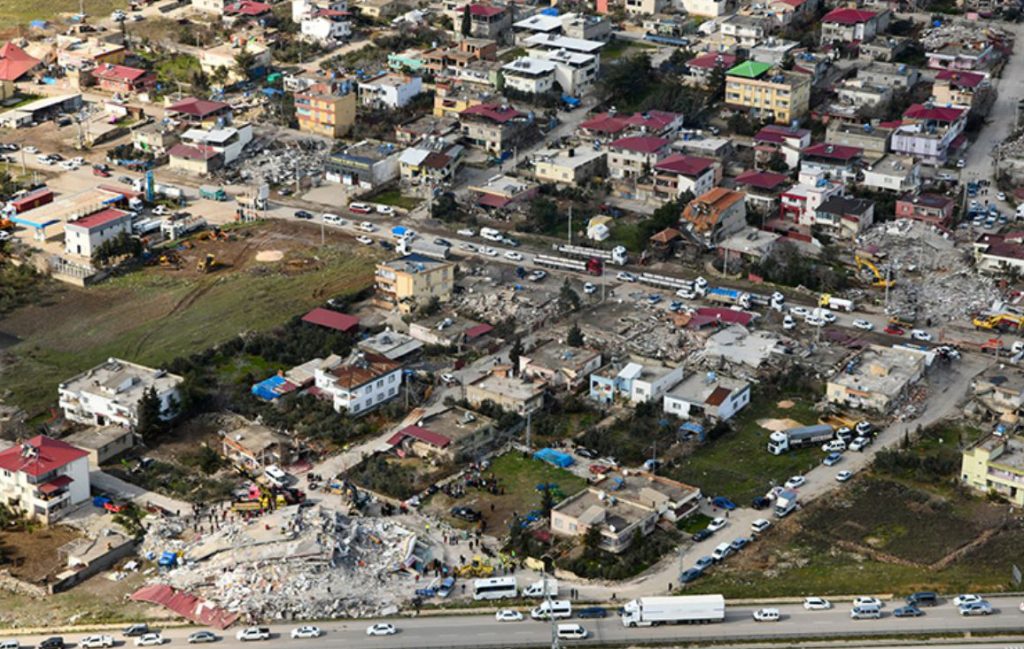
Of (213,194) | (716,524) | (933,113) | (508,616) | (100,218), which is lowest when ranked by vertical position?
(213,194)

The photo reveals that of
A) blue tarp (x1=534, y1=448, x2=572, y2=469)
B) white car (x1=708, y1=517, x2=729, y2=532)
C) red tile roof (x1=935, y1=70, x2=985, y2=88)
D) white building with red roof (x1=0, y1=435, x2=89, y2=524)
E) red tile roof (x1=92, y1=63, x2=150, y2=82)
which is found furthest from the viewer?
red tile roof (x1=92, y1=63, x2=150, y2=82)

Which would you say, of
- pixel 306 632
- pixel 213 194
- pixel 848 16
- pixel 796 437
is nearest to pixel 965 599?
pixel 796 437

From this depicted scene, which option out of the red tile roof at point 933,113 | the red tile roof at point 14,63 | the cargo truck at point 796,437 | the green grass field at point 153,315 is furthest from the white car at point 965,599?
the red tile roof at point 14,63

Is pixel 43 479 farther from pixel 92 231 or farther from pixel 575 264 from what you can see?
pixel 575 264

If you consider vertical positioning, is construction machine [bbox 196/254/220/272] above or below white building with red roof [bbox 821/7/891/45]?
below

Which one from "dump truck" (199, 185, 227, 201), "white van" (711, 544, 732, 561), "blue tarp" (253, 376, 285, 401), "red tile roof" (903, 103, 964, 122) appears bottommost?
"dump truck" (199, 185, 227, 201)

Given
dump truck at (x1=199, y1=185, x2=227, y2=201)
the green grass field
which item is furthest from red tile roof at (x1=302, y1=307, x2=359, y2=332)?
dump truck at (x1=199, y1=185, x2=227, y2=201)

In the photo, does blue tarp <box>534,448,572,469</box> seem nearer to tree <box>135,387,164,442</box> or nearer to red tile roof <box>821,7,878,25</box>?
tree <box>135,387,164,442</box>
